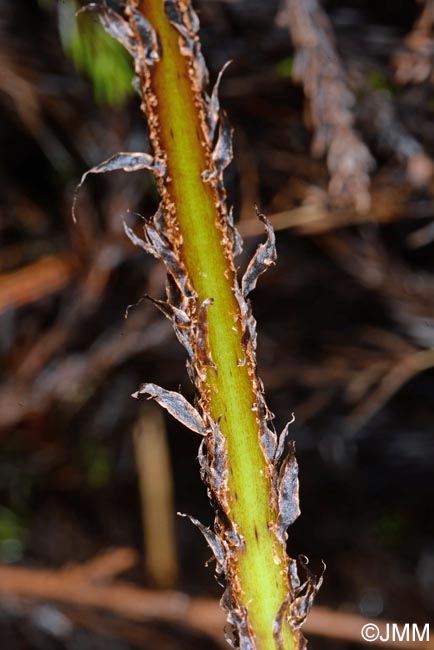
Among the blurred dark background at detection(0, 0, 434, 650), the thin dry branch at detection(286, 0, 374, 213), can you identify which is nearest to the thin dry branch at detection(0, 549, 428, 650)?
the blurred dark background at detection(0, 0, 434, 650)

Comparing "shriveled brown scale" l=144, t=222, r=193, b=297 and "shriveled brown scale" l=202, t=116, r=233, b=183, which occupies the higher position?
"shriveled brown scale" l=202, t=116, r=233, b=183

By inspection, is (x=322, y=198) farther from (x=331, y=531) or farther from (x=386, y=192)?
(x=331, y=531)

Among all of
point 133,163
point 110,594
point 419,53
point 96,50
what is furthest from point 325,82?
point 110,594

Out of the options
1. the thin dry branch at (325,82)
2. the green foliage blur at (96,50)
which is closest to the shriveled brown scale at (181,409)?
the thin dry branch at (325,82)

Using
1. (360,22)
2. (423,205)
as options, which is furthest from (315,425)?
(360,22)

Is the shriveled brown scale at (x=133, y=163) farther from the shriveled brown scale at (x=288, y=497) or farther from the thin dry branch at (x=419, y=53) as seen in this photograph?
the thin dry branch at (x=419, y=53)

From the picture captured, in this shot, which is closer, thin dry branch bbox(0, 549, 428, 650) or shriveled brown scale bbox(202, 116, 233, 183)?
shriveled brown scale bbox(202, 116, 233, 183)

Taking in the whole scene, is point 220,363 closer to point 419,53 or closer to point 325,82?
point 325,82

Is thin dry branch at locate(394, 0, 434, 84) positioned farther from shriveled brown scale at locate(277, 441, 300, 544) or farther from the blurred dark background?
shriveled brown scale at locate(277, 441, 300, 544)
